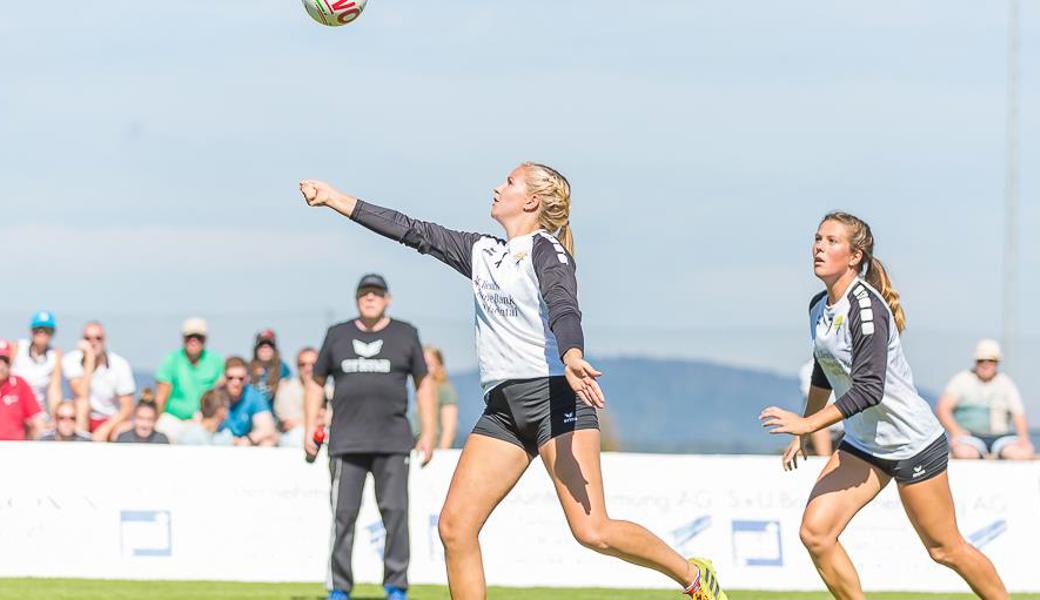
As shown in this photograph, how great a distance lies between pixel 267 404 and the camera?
49.3 feet

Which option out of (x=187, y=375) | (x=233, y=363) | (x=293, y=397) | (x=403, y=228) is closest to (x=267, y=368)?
(x=293, y=397)

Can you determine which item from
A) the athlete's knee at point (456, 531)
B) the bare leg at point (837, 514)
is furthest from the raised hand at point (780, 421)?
the athlete's knee at point (456, 531)

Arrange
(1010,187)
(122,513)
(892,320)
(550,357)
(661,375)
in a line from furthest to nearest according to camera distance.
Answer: (661,375) < (1010,187) < (122,513) < (892,320) < (550,357)

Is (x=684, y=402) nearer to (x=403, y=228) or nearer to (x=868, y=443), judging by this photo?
(x=868, y=443)

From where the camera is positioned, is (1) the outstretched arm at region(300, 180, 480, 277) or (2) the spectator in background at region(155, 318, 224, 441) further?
(2) the spectator in background at region(155, 318, 224, 441)

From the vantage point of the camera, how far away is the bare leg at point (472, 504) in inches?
288

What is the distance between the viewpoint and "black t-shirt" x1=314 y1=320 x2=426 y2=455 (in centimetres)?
1123

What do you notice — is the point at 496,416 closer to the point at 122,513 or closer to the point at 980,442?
the point at 122,513

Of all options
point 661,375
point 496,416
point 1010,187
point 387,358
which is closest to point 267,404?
point 387,358

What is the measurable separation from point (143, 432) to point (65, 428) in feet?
2.63

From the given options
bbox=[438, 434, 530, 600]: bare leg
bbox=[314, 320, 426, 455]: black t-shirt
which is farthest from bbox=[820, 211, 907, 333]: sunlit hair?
bbox=[314, 320, 426, 455]: black t-shirt

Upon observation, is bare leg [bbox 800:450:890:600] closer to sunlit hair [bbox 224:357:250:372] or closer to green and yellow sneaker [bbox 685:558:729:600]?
green and yellow sneaker [bbox 685:558:729:600]

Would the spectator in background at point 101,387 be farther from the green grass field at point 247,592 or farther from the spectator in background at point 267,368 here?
the green grass field at point 247,592

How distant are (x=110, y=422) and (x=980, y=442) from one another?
749cm
